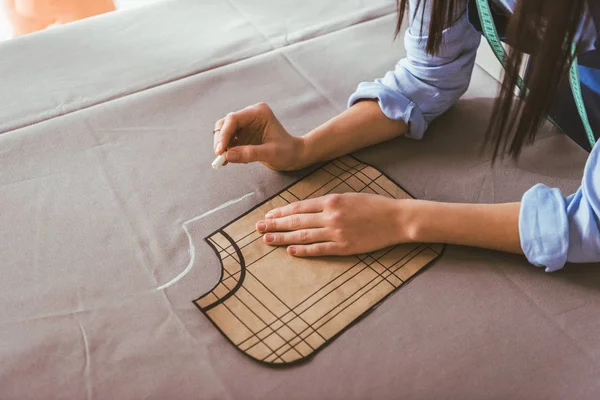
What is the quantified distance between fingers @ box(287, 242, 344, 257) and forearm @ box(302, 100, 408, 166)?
0.15 metres

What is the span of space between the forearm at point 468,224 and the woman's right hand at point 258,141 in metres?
0.18

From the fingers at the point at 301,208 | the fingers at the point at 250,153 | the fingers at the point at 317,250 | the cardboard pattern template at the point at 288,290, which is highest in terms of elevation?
the fingers at the point at 250,153

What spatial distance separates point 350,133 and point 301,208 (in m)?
0.15

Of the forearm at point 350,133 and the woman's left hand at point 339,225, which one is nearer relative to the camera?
the woman's left hand at point 339,225

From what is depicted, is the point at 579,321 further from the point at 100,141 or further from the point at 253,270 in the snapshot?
the point at 100,141

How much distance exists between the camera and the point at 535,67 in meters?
0.61

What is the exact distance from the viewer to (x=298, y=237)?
737 mm

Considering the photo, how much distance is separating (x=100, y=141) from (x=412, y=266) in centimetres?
47

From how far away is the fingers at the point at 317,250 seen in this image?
727 mm

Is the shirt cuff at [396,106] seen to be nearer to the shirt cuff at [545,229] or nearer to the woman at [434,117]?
the woman at [434,117]

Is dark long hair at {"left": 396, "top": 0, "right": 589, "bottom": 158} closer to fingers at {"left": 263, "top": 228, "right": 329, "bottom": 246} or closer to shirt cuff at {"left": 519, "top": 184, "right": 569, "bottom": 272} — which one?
shirt cuff at {"left": 519, "top": 184, "right": 569, "bottom": 272}

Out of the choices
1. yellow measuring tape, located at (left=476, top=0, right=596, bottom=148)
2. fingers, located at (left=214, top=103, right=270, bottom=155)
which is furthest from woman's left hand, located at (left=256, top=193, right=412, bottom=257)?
yellow measuring tape, located at (left=476, top=0, right=596, bottom=148)

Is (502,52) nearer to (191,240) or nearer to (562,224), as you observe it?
(562,224)

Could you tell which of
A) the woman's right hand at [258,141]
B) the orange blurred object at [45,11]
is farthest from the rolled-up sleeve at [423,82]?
the orange blurred object at [45,11]
